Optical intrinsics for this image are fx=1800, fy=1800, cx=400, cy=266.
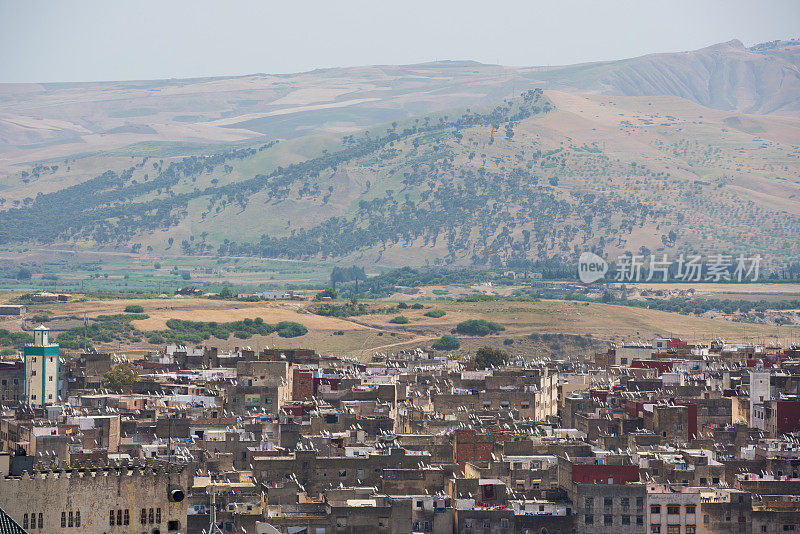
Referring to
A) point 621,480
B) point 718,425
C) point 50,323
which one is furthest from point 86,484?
point 50,323

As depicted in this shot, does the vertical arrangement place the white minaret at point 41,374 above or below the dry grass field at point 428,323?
above

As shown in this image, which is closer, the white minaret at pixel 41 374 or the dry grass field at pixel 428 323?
the white minaret at pixel 41 374

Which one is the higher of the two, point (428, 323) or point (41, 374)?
point (41, 374)

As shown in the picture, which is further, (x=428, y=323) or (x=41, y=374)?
(x=428, y=323)

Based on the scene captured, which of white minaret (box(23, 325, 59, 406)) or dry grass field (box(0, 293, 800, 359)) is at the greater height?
white minaret (box(23, 325, 59, 406))

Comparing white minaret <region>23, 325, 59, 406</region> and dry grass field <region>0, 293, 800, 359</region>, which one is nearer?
white minaret <region>23, 325, 59, 406</region>

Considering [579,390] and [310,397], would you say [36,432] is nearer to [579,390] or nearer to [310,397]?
[310,397]

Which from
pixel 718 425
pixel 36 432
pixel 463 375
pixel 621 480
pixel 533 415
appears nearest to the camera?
pixel 621 480

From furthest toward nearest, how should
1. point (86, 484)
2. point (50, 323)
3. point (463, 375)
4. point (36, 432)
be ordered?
point (50, 323) < point (463, 375) < point (36, 432) < point (86, 484)

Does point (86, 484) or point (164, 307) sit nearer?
point (86, 484)

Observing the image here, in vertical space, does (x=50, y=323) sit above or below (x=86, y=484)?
below
